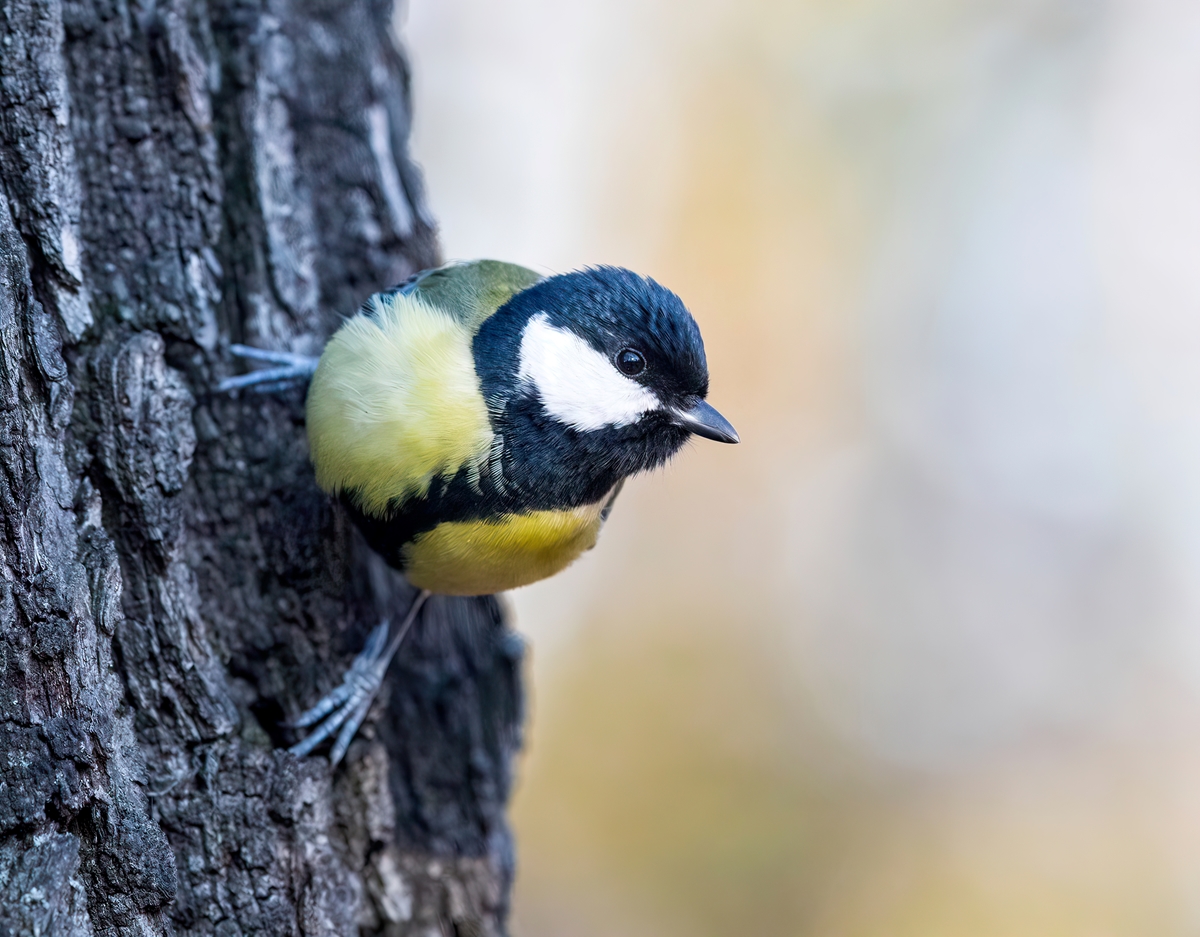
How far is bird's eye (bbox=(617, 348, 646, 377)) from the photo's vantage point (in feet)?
6.33

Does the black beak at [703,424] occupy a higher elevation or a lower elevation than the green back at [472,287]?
lower

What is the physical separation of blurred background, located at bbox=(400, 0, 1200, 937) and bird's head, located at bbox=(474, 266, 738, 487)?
2.74 meters

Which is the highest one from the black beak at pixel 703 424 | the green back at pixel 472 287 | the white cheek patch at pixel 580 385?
the green back at pixel 472 287

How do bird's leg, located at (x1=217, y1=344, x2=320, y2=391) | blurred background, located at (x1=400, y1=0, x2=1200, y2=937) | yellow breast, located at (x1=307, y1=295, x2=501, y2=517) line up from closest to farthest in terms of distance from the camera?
1. yellow breast, located at (x1=307, y1=295, x2=501, y2=517)
2. bird's leg, located at (x1=217, y1=344, x2=320, y2=391)
3. blurred background, located at (x1=400, y1=0, x2=1200, y2=937)

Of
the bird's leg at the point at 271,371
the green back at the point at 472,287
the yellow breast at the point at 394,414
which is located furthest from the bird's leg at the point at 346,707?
the green back at the point at 472,287

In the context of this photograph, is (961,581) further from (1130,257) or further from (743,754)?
(1130,257)

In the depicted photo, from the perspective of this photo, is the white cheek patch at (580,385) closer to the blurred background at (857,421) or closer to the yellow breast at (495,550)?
the yellow breast at (495,550)

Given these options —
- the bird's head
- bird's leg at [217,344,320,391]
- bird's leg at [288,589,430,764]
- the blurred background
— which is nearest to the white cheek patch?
the bird's head

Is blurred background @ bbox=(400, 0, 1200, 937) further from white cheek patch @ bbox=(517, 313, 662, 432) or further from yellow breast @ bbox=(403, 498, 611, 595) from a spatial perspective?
white cheek patch @ bbox=(517, 313, 662, 432)

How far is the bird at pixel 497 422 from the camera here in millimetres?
1867

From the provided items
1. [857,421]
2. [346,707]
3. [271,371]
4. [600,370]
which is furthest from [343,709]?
[857,421]

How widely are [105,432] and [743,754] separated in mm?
3520

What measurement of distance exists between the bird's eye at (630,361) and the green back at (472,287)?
30 cm

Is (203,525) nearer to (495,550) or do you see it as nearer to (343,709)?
(343,709)
